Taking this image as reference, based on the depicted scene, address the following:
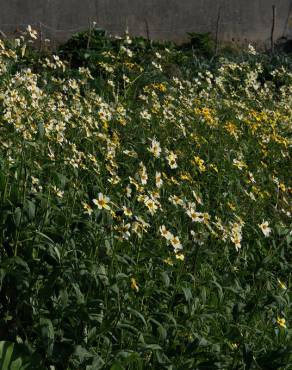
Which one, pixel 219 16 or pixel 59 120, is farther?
pixel 219 16

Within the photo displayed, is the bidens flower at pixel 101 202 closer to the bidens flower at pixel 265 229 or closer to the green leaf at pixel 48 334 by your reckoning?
the green leaf at pixel 48 334

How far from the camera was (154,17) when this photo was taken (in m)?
10.5

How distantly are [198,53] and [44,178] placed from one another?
22.8 ft

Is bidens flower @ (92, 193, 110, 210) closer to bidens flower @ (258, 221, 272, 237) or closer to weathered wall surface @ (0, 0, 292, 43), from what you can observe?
bidens flower @ (258, 221, 272, 237)

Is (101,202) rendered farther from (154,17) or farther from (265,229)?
(154,17)

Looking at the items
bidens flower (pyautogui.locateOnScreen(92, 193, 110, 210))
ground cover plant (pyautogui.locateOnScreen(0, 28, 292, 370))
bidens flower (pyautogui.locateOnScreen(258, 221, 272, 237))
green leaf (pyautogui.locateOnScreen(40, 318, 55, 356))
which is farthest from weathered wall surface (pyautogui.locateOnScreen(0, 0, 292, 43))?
green leaf (pyautogui.locateOnScreen(40, 318, 55, 356))

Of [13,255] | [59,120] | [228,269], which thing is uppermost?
[59,120]

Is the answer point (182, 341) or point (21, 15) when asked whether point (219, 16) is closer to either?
point (21, 15)

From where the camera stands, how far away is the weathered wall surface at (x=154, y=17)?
892 centimetres

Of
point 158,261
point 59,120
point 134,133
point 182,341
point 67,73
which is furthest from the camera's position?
point 67,73

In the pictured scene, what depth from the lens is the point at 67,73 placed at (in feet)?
21.6

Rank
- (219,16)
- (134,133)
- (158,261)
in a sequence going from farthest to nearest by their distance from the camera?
(219,16)
(134,133)
(158,261)

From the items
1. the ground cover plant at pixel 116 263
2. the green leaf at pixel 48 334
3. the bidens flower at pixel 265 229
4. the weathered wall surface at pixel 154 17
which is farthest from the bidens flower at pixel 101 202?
the weathered wall surface at pixel 154 17

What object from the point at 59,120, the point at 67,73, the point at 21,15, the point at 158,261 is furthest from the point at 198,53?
the point at 158,261
